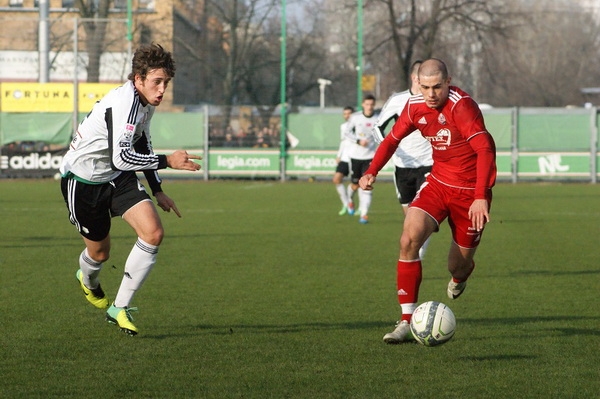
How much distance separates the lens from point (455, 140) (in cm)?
716

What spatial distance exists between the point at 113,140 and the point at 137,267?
901mm

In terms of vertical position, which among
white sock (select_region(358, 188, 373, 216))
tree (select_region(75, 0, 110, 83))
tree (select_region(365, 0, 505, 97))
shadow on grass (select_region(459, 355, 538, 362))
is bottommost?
shadow on grass (select_region(459, 355, 538, 362))

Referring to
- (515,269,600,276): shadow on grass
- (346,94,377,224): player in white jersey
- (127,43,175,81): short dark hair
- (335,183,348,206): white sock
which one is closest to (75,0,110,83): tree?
(335,183,348,206): white sock

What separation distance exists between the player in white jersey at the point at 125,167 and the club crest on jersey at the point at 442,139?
5.51 feet

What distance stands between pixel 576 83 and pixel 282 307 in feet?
190

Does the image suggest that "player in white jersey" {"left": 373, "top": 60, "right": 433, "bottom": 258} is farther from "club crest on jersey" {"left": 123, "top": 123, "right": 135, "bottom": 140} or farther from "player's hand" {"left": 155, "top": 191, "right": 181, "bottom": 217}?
"club crest on jersey" {"left": 123, "top": 123, "right": 135, "bottom": 140}

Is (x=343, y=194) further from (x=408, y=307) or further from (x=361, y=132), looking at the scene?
(x=408, y=307)

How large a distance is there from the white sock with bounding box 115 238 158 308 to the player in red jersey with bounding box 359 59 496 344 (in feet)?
5.08

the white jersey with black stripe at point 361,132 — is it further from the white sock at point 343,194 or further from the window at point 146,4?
the window at point 146,4

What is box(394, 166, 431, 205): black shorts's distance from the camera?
10906 mm

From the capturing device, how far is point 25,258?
12.1 meters

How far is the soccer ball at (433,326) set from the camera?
6.49 meters

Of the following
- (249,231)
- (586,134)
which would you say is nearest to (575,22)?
(586,134)

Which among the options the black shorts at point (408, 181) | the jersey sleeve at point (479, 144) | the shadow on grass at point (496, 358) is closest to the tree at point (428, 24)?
the black shorts at point (408, 181)
